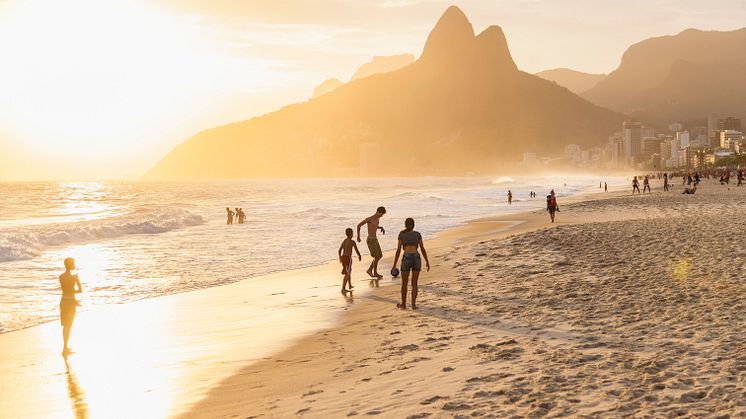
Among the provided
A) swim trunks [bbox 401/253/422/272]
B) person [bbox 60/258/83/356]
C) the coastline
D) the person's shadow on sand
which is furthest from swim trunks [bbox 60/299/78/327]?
swim trunks [bbox 401/253/422/272]

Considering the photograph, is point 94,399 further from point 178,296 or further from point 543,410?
point 178,296

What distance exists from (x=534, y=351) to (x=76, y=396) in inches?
228

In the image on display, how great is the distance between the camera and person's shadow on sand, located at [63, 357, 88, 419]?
6554 mm

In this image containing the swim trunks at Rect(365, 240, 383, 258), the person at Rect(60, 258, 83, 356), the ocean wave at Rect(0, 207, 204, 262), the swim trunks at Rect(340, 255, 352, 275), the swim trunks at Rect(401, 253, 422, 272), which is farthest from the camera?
the ocean wave at Rect(0, 207, 204, 262)

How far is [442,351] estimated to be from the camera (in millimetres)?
7918

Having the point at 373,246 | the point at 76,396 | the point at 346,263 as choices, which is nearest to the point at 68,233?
the point at 373,246

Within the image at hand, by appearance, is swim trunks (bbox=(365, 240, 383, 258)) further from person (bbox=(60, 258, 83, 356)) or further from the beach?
person (bbox=(60, 258, 83, 356))

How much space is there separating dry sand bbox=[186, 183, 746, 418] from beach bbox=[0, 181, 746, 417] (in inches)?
1.2

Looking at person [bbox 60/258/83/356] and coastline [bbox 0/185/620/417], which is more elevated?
person [bbox 60/258/83/356]

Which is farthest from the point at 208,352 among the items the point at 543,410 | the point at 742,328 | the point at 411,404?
the point at 742,328

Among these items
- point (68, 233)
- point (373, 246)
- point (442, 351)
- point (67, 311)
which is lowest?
point (442, 351)

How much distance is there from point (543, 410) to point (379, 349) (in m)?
3.33

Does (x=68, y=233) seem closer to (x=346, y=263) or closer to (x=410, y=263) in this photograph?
(x=346, y=263)

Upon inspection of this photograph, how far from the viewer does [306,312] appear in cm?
1169
